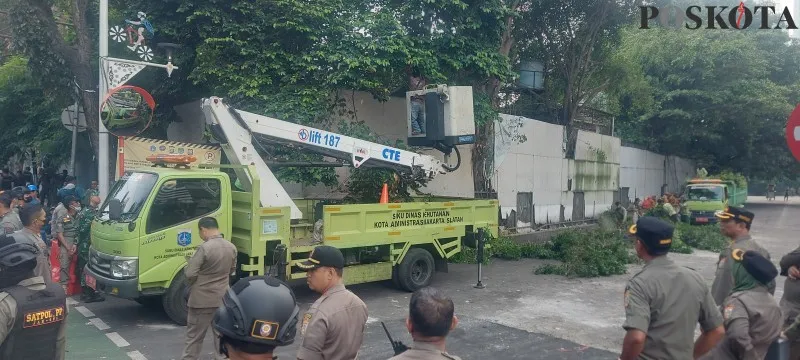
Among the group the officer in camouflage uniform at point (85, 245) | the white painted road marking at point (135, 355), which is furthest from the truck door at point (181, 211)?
the officer in camouflage uniform at point (85, 245)

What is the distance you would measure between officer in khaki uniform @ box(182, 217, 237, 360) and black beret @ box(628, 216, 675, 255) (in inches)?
158

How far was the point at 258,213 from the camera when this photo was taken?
8672 millimetres

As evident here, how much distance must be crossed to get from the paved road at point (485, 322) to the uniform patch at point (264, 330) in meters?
4.82

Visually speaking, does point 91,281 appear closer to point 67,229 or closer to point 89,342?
point 89,342

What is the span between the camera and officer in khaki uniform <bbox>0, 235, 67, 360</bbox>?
3.61 m

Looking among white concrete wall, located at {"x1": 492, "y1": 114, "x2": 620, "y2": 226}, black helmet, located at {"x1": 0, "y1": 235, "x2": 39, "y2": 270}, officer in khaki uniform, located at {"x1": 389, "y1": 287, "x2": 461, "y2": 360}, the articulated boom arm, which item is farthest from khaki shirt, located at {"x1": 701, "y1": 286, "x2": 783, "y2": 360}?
white concrete wall, located at {"x1": 492, "y1": 114, "x2": 620, "y2": 226}

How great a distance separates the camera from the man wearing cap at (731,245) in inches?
201

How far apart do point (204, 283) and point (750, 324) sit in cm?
479

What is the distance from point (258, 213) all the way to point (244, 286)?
6459 mm

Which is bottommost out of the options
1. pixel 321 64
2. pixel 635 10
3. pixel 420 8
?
pixel 321 64

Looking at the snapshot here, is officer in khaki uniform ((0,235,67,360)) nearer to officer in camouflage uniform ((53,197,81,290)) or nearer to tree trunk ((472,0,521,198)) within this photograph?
officer in camouflage uniform ((53,197,81,290))

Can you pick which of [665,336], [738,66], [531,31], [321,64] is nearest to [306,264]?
[665,336]

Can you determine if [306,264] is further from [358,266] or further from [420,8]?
[420,8]

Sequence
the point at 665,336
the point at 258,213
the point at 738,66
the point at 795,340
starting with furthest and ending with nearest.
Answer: the point at 738,66 → the point at 258,213 → the point at 795,340 → the point at 665,336
